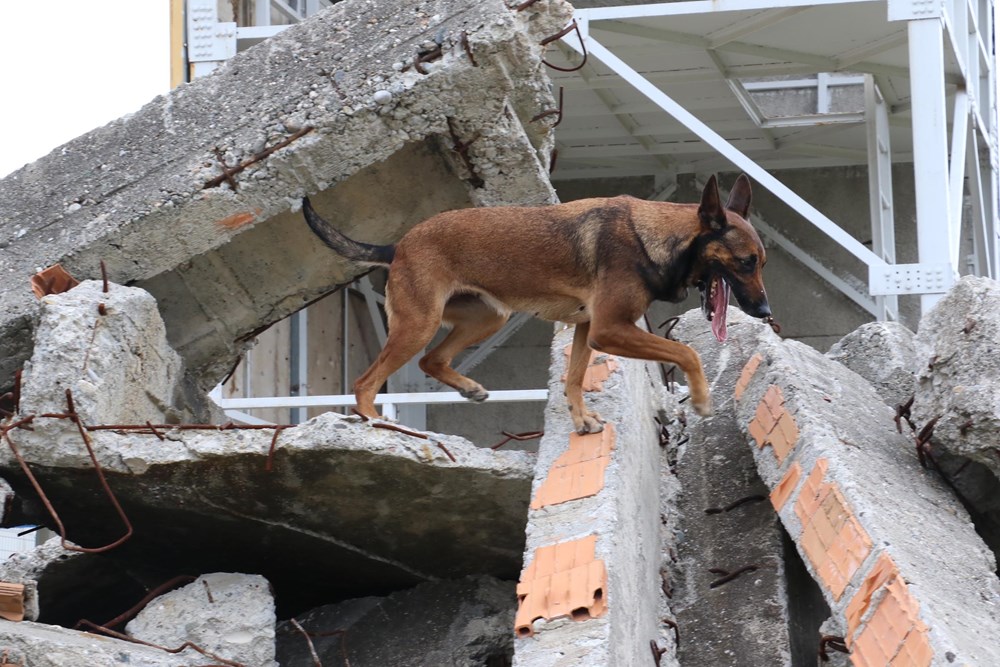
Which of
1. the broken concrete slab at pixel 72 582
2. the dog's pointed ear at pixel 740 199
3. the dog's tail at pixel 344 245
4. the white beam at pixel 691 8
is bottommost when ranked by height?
the broken concrete slab at pixel 72 582

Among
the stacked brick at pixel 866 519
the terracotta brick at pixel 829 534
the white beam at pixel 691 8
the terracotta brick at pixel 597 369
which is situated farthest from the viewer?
the white beam at pixel 691 8

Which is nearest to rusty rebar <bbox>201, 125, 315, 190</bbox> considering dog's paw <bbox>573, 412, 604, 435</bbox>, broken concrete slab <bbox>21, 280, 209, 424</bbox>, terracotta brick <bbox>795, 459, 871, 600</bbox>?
broken concrete slab <bbox>21, 280, 209, 424</bbox>

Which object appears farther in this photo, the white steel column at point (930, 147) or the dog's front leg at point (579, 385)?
the white steel column at point (930, 147)

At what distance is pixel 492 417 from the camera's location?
14.6m

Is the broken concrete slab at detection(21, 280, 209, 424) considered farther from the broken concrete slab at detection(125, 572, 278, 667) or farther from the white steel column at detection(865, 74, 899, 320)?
the white steel column at detection(865, 74, 899, 320)

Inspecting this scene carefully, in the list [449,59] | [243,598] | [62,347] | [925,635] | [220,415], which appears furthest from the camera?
[220,415]

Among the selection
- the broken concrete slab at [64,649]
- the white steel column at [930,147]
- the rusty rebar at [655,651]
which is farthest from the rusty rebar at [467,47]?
the white steel column at [930,147]

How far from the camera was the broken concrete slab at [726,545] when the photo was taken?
195 inches

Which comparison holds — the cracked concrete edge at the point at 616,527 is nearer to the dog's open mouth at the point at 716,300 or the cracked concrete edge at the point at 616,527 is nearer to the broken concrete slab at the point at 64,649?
the dog's open mouth at the point at 716,300

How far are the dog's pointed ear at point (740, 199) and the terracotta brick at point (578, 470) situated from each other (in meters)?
1.35

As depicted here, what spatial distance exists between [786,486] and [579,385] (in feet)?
3.58

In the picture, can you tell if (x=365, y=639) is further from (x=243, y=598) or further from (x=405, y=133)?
(x=405, y=133)

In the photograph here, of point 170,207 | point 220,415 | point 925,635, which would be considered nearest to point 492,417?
point 220,415

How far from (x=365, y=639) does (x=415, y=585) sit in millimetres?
385
